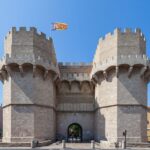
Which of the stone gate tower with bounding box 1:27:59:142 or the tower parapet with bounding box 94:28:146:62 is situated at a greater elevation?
the tower parapet with bounding box 94:28:146:62

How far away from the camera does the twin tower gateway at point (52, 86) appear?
31844 mm

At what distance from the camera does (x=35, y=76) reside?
33094 millimetres

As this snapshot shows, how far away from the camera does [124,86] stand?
32344mm

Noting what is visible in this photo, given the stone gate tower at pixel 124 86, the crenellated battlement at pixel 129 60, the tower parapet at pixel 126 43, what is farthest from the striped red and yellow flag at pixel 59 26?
the crenellated battlement at pixel 129 60

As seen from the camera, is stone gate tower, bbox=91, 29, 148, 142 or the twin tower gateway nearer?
stone gate tower, bbox=91, 29, 148, 142

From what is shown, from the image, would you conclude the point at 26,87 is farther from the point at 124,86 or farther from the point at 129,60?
the point at 129,60

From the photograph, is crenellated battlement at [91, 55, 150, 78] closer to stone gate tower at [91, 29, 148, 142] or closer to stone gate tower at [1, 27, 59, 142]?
stone gate tower at [91, 29, 148, 142]

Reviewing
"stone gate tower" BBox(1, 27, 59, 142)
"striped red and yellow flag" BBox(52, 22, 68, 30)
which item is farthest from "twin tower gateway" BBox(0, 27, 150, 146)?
"striped red and yellow flag" BBox(52, 22, 68, 30)

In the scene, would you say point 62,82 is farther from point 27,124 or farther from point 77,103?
point 27,124

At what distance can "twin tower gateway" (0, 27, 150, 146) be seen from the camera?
104ft

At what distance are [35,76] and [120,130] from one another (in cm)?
1154

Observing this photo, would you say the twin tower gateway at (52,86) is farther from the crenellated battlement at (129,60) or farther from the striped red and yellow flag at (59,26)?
the striped red and yellow flag at (59,26)

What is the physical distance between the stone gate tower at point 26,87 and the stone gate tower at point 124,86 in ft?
22.4

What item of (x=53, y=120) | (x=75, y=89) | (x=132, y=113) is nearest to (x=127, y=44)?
(x=132, y=113)
